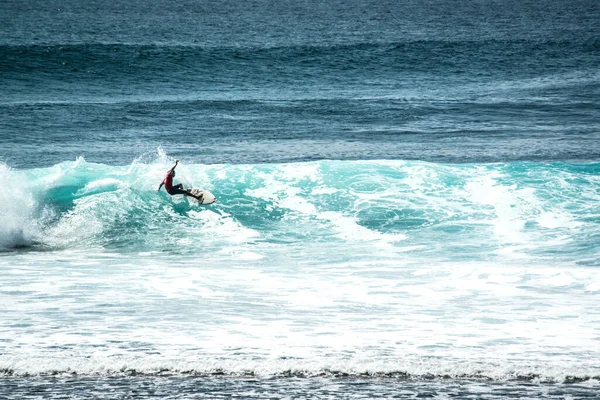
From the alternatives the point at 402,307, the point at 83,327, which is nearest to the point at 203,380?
the point at 83,327

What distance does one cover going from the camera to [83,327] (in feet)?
32.6

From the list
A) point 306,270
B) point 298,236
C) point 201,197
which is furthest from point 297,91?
point 306,270

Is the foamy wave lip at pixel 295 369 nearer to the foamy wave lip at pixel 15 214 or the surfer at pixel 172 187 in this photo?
the foamy wave lip at pixel 15 214

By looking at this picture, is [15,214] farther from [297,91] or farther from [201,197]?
[297,91]

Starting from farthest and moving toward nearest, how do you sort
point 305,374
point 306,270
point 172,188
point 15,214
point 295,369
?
point 172,188
point 15,214
point 306,270
point 295,369
point 305,374

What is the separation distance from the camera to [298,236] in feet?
50.3

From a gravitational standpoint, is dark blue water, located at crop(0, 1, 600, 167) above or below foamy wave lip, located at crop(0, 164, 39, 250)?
above

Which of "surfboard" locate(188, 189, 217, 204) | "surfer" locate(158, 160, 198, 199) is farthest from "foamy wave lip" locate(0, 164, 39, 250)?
"surfboard" locate(188, 189, 217, 204)

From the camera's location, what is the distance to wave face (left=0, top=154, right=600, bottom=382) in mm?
9031

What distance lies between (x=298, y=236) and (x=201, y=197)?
3.04m

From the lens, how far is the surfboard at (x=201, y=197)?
17469 mm

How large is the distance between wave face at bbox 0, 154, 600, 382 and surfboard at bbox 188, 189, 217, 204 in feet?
0.58

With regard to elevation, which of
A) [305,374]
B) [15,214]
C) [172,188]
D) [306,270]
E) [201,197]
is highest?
[172,188]

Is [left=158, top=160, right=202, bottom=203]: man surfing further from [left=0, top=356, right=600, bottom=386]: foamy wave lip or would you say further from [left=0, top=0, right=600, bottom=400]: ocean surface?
[left=0, top=356, right=600, bottom=386]: foamy wave lip
